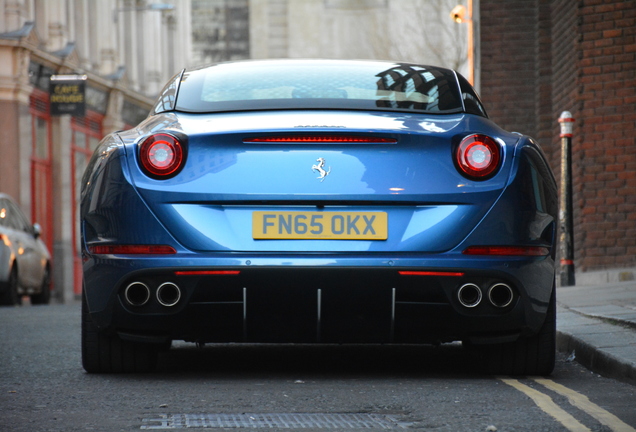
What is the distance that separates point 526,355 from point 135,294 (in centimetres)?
185

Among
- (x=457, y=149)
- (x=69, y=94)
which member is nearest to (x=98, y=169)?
(x=457, y=149)

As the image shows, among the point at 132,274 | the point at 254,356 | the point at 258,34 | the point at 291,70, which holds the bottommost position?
the point at 254,356

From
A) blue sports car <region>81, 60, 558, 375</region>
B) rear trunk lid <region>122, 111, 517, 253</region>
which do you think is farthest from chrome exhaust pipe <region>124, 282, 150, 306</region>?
rear trunk lid <region>122, 111, 517, 253</region>

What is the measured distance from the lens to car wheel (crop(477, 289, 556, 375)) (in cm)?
561

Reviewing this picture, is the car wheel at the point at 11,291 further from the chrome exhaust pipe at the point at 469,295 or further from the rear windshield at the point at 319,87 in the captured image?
the chrome exhaust pipe at the point at 469,295

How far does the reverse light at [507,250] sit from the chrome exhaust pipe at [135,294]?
1397 mm

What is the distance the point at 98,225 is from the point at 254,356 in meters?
1.65

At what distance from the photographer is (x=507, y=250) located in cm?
521

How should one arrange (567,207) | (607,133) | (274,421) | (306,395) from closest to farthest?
1. (274,421)
2. (306,395)
3. (567,207)
4. (607,133)

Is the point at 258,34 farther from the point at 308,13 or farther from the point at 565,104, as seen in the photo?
the point at 565,104

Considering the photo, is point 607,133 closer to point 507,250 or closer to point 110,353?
point 507,250

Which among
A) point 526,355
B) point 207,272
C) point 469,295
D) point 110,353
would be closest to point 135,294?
point 207,272

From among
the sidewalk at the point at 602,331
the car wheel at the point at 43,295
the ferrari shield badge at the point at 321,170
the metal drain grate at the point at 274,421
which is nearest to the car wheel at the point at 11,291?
the car wheel at the point at 43,295

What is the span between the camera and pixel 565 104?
15430 millimetres
